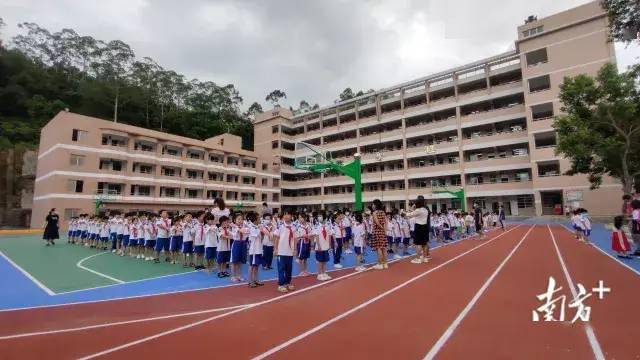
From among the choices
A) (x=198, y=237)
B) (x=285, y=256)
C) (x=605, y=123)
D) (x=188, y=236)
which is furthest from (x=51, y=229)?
(x=605, y=123)

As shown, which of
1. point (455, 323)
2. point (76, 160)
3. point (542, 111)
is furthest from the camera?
point (542, 111)

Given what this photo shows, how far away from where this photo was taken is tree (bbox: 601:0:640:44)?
1024 cm

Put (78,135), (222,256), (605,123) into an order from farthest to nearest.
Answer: (78,135), (605,123), (222,256)

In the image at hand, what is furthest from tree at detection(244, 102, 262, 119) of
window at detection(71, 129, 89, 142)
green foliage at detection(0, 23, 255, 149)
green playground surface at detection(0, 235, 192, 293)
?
green playground surface at detection(0, 235, 192, 293)

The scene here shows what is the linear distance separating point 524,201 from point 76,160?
142 ft

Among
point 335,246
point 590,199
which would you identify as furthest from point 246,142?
point 335,246

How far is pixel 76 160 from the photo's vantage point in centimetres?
3122

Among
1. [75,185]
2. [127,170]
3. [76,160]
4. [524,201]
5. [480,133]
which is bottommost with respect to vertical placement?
[524,201]

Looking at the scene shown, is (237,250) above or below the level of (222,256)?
above

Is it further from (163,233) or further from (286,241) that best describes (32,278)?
(286,241)

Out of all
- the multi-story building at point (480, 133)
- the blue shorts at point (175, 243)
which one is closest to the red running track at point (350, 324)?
the blue shorts at point (175, 243)

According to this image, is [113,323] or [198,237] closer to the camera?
[113,323]

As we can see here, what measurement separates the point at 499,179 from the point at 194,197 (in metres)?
34.4

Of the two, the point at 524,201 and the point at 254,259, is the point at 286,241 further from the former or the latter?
the point at 524,201
